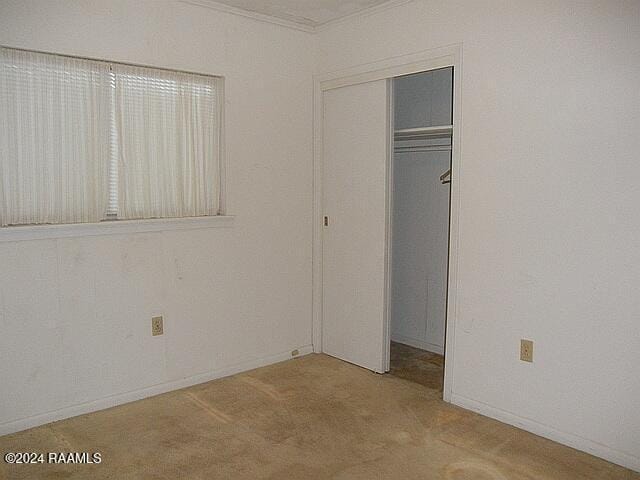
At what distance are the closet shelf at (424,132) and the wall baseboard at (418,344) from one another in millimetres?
1578

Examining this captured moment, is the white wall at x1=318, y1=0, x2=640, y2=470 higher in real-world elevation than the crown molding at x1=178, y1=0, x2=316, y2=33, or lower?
lower

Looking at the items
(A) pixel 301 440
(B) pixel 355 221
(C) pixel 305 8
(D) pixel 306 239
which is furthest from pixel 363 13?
(A) pixel 301 440

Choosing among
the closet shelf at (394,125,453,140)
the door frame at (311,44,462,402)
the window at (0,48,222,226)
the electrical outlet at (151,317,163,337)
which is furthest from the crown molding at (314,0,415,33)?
the electrical outlet at (151,317,163,337)

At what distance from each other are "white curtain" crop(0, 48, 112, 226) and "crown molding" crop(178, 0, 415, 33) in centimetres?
80

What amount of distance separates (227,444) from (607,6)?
2731 millimetres

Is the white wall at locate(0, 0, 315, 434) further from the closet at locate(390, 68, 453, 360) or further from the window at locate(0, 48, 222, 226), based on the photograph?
the closet at locate(390, 68, 453, 360)

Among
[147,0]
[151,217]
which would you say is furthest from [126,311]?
[147,0]

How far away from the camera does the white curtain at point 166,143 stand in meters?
3.19

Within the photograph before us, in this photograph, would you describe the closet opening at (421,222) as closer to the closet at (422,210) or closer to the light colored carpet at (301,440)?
the closet at (422,210)

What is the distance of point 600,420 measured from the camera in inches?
104

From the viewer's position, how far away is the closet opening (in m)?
4.07

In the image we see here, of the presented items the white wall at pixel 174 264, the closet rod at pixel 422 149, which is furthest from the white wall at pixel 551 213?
the white wall at pixel 174 264

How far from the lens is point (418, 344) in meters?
4.38

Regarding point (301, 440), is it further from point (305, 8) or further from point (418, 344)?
point (305, 8)
